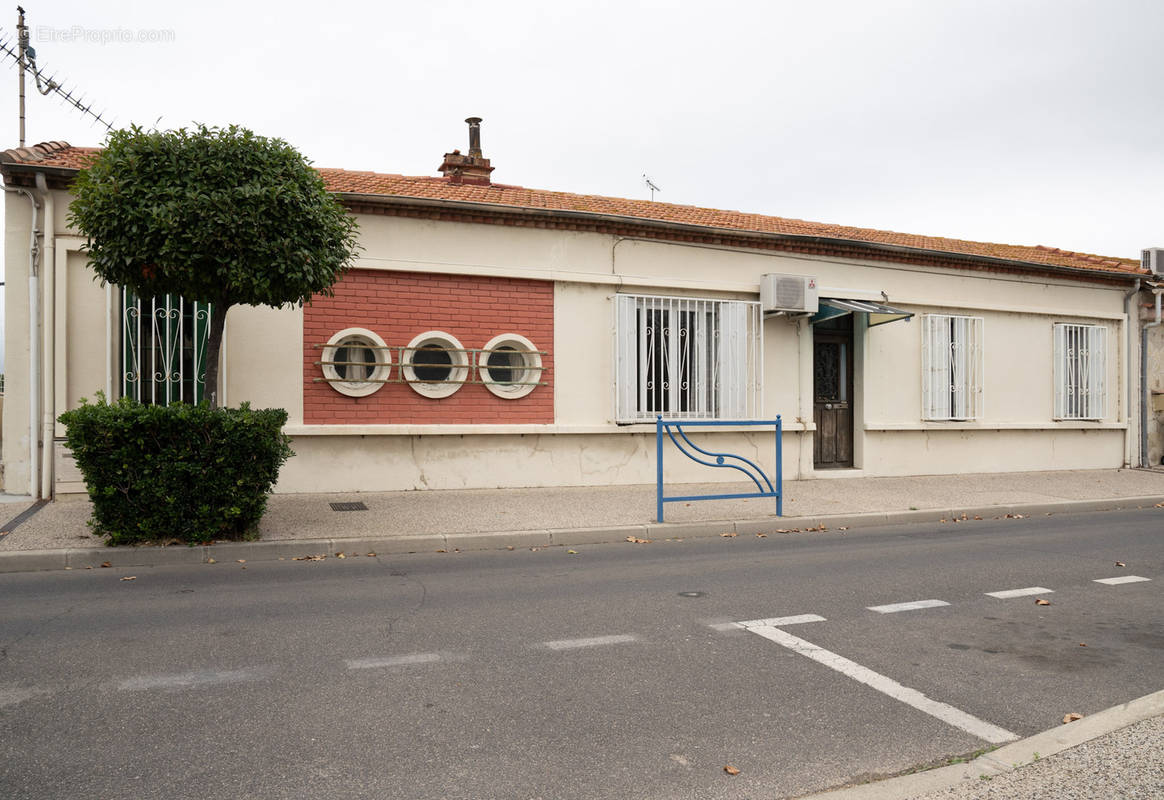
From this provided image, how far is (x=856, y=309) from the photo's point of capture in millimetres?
13219

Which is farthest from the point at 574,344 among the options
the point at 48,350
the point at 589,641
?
the point at 589,641

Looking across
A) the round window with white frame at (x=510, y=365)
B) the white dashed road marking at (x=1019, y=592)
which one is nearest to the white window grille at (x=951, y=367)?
the round window with white frame at (x=510, y=365)

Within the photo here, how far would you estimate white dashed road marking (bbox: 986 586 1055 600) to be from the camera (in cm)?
630

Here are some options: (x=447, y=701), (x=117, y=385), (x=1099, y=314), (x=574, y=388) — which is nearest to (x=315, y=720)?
(x=447, y=701)

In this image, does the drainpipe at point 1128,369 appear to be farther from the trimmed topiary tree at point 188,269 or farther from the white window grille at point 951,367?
the trimmed topiary tree at point 188,269

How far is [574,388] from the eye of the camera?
40.5 feet

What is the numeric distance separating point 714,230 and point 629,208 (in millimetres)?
1406

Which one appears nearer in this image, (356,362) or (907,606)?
(907,606)

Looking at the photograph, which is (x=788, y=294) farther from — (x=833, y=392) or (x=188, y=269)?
(x=188, y=269)

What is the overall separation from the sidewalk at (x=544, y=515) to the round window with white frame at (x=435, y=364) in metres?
1.39

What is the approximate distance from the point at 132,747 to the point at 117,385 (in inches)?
315

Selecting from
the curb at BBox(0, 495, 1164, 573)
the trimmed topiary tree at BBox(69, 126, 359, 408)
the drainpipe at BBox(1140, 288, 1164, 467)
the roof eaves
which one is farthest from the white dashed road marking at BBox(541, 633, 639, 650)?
the drainpipe at BBox(1140, 288, 1164, 467)

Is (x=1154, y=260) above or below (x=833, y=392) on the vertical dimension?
above

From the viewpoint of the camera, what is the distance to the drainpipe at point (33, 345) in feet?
33.0
